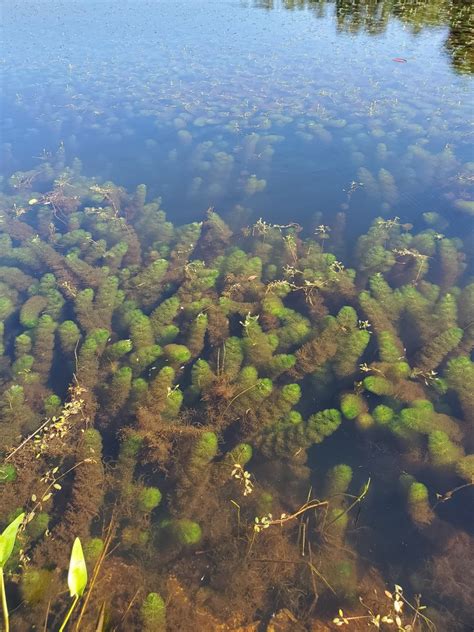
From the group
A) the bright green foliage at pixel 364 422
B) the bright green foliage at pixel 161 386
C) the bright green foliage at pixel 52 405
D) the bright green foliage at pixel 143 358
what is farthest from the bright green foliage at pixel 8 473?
the bright green foliage at pixel 364 422

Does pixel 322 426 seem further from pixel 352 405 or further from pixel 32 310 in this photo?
pixel 32 310

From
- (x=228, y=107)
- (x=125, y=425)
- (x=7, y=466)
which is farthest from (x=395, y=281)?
(x=228, y=107)

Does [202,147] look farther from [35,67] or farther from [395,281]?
[35,67]

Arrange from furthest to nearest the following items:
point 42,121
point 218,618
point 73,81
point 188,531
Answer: point 73,81 → point 42,121 → point 188,531 → point 218,618

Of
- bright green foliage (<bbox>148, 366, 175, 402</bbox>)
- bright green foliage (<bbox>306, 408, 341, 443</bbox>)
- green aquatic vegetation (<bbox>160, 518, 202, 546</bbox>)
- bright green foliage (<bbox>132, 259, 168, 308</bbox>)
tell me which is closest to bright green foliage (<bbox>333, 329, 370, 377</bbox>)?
bright green foliage (<bbox>306, 408, 341, 443</bbox>)

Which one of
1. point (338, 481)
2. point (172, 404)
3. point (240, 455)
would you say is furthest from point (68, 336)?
point (338, 481)

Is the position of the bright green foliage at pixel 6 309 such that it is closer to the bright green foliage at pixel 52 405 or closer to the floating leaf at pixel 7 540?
the bright green foliage at pixel 52 405
